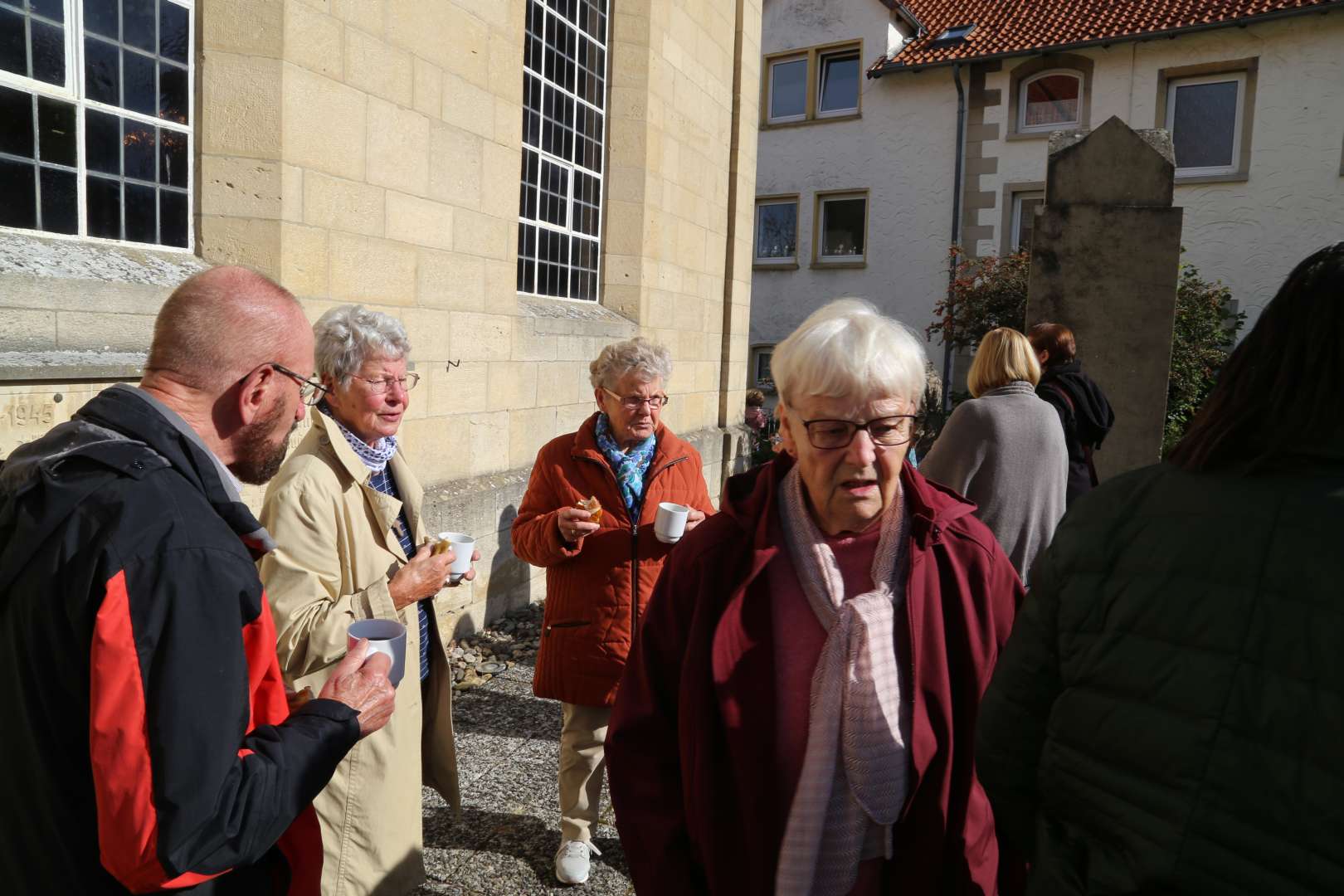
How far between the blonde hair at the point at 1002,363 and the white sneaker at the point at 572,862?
247 centimetres

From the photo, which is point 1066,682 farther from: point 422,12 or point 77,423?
point 422,12

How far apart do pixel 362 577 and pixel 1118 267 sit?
5.61 m

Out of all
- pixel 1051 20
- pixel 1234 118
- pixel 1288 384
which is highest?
pixel 1051 20

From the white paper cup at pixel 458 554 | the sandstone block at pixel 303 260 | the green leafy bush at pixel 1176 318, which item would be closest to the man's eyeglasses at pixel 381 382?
the white paper cup at pixel 458 554

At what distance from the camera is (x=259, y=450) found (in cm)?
185

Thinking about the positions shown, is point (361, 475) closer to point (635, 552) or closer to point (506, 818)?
point (635, 552)

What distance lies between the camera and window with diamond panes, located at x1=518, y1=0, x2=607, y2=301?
743cm

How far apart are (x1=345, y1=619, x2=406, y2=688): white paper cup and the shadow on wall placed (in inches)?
165

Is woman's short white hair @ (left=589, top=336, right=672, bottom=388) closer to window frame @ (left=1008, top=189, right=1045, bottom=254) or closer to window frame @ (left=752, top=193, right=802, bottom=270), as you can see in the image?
window frame @ (left=1008, top=189, right=1045, bottom=254)

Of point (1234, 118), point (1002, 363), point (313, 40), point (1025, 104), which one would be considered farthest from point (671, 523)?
point (1025, 104)

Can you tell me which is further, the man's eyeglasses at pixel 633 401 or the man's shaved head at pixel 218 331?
the man's eyeglasses at pixel 633 401

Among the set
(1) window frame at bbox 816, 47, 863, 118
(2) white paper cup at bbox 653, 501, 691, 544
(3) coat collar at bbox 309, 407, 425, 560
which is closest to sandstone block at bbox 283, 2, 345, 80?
(3) coat collar at bbox 309, 407, 425, 560

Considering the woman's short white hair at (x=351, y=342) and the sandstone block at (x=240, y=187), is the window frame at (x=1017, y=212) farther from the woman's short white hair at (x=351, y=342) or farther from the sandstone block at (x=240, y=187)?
the woman's short white hair at (x=351, y=342)

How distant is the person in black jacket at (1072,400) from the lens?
484 centimetres
